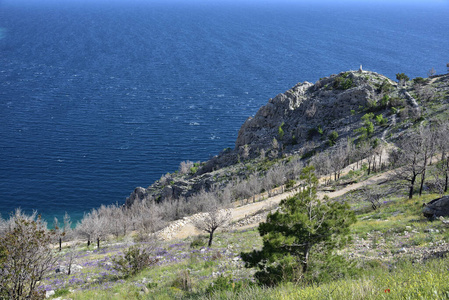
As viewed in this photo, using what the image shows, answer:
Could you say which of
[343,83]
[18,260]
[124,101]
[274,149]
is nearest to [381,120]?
[343,83]

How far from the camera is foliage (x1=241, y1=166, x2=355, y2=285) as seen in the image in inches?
637

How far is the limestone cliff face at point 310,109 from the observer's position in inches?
2940

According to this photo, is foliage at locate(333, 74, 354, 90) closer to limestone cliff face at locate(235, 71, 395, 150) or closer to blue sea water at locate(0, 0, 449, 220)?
limestone cliff face at locate(235, 71, 395, 150)

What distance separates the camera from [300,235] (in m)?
16.6

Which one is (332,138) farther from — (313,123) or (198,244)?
(198,244)

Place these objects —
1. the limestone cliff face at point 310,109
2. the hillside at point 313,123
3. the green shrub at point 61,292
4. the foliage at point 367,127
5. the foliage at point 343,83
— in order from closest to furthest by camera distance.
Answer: the green shrub at point 61,292, the foliage at point 367,127, the hillside at point 313,123, the limestone cliff face at point 310,109, the foliage at point 343,83

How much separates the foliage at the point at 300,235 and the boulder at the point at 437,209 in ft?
44.2

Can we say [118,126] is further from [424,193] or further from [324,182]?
[424,193]

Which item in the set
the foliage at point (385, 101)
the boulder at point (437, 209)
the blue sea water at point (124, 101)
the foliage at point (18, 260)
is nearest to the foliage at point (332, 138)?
the foliage at point (385, 101)

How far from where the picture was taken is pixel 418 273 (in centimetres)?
1189

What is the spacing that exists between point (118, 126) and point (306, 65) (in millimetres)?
93016

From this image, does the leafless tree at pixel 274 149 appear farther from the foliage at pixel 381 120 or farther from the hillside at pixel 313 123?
the foliage at pixel 381 120

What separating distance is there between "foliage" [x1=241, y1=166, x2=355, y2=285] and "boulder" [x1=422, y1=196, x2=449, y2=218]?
531 inches

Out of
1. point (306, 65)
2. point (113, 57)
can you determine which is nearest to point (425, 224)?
point (306, 65)
